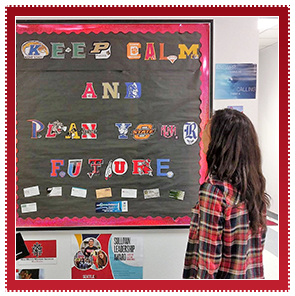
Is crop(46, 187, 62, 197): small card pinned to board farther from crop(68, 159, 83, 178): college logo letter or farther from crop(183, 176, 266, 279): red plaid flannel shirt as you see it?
crop(183, 176, 266, 279): red plaid flannel shirt

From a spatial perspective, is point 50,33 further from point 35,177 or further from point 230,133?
point 230,133

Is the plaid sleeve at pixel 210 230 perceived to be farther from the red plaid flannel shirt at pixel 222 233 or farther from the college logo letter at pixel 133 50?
the college logo letter at pixel 133 50

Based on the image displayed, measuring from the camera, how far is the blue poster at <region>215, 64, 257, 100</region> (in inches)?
71.1

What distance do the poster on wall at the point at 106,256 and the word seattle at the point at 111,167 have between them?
1.36 ft

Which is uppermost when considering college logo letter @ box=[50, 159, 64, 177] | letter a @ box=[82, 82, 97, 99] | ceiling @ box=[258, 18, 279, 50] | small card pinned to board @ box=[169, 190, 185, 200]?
ceiling @ box=[258, 18, 279, 50]

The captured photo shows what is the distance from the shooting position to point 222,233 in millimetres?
1107

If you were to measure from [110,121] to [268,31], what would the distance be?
244 centimetres

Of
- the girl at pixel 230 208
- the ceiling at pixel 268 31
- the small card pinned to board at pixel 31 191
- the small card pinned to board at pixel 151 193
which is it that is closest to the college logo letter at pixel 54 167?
the small card pinned to board at pixel 31 191

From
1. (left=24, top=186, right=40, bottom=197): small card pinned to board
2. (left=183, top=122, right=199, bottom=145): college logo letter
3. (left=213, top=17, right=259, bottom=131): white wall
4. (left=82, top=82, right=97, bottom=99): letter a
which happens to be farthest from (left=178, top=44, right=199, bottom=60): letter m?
(left=24, top=186, right=40, bottom=197): small card pinned to board

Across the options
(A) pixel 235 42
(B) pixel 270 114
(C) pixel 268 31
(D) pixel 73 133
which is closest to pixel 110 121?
(D) pixel 73 133

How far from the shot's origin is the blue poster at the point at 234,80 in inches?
71.1

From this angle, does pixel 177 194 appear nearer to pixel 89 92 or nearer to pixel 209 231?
pixel 209 231

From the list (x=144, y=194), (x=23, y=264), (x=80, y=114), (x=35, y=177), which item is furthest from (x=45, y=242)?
(x=80, y=114)

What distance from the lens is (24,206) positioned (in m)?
1.82
